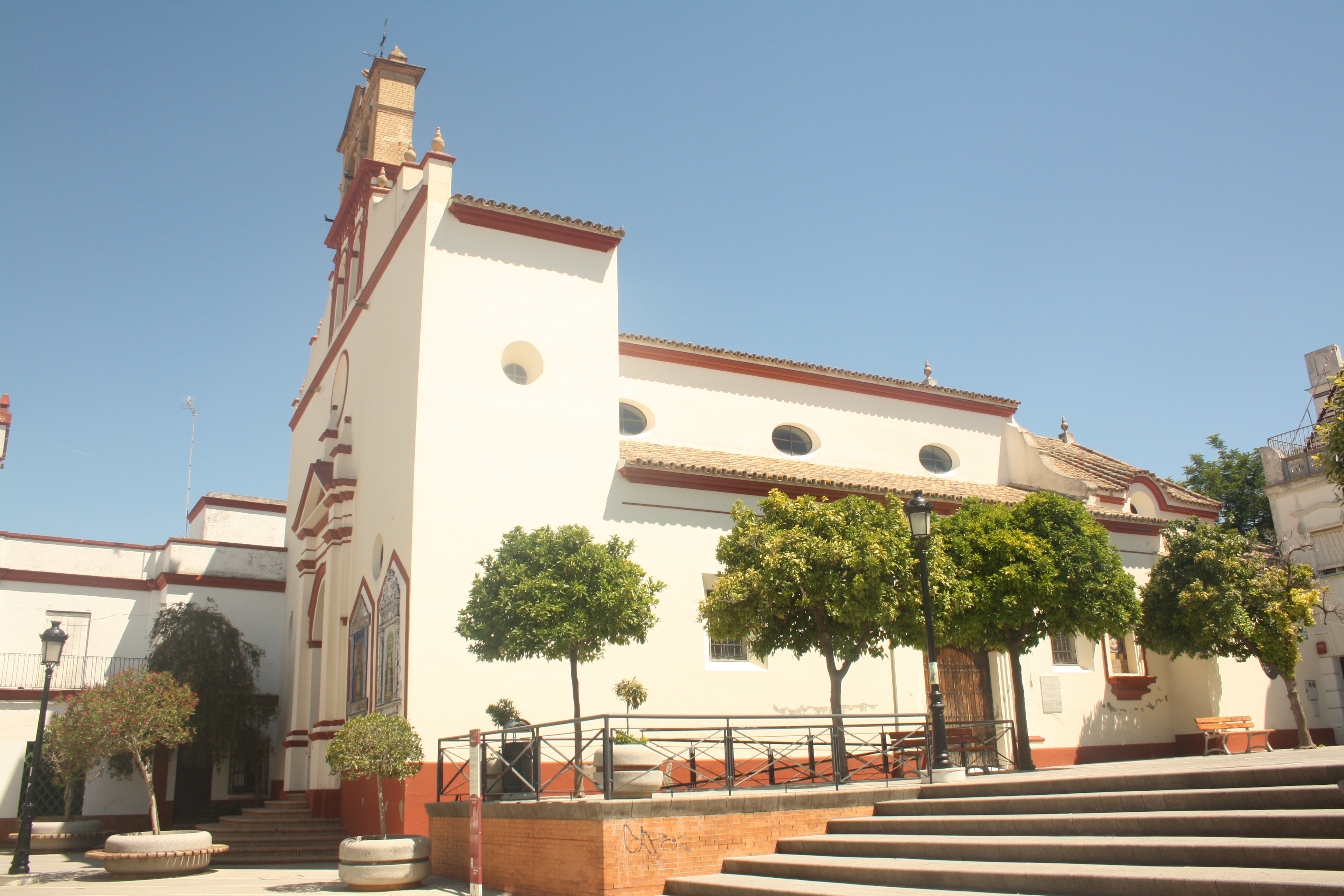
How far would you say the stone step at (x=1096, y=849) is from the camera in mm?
7055

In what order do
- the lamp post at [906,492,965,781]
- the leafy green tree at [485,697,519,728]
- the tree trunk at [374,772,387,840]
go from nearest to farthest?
the lamp post at [906,492,965,781] < the tree trunk at [374,772,387,840] < the leafy green tree at [485,697,519,728]

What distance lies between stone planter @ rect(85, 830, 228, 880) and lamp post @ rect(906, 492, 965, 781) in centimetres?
1142

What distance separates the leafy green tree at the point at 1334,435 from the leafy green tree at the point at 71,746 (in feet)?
58.9

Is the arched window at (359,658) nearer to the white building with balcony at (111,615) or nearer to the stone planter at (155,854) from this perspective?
the stone planter at (155,854)

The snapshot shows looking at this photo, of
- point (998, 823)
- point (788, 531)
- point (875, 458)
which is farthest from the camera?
point (875, 458)

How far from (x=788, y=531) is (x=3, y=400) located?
21185mm

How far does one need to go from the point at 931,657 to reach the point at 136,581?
21.0 metres

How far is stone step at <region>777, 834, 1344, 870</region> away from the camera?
7.05 m

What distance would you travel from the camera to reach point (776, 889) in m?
9.09

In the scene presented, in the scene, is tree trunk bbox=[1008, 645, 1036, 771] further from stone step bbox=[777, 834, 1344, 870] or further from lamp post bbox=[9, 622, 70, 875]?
lamp post bbox=[9, 622, 70, 875]

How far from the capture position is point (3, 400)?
24.5 metres

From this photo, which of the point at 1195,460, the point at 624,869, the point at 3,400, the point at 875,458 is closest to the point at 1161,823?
the point at 624,869

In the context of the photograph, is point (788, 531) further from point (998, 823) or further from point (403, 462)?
point (403, 462)

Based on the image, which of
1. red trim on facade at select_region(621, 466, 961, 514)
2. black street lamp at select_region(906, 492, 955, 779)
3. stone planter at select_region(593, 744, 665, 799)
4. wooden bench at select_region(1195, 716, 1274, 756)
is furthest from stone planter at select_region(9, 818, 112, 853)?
wooden bench at select_region(1195, 716, 1274, 756)
